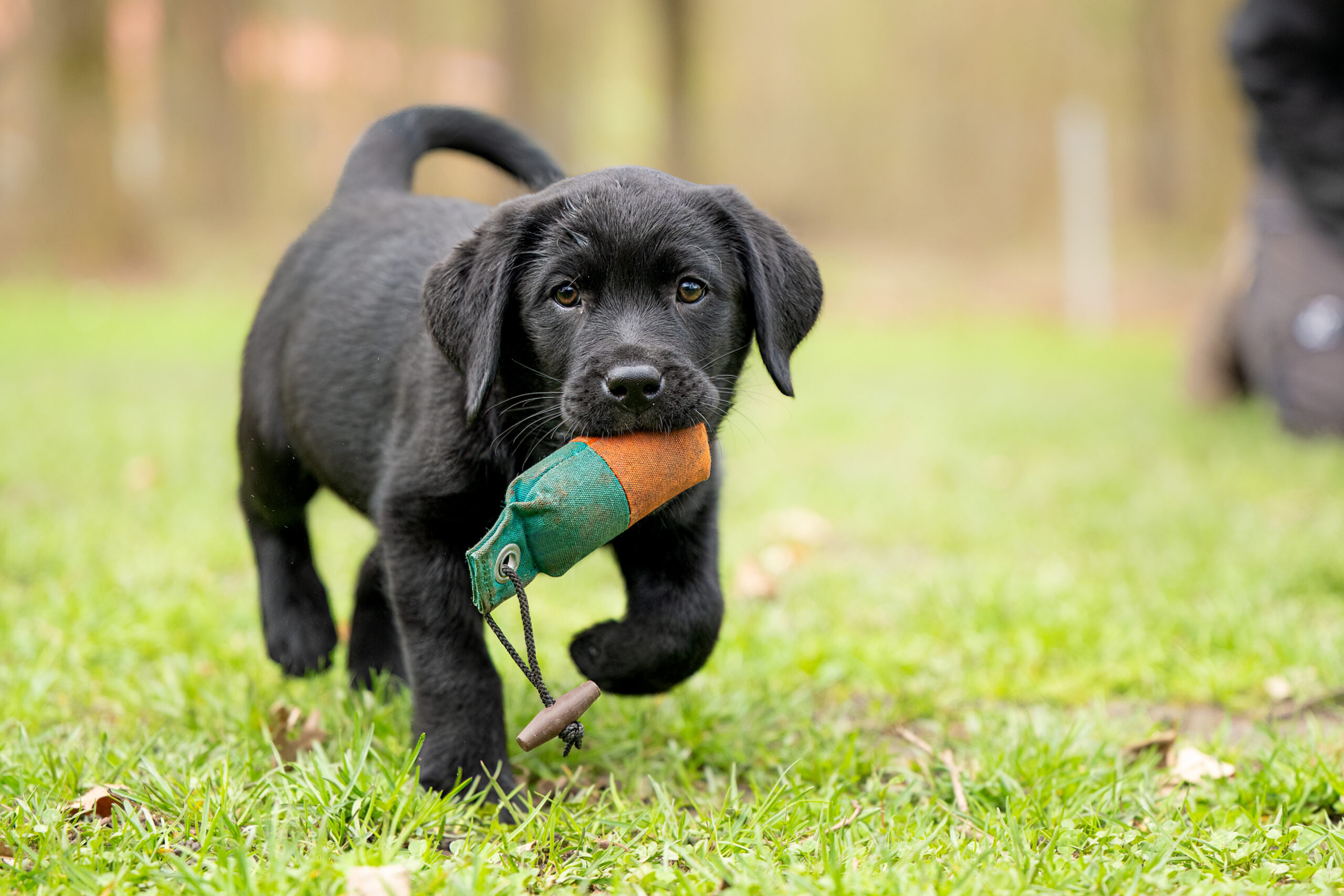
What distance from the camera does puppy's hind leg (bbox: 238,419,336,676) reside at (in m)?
2.73

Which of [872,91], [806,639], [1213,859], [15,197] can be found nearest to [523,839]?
[1213,859]

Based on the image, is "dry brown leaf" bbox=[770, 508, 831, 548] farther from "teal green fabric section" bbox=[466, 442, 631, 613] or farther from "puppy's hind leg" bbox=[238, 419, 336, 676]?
"teal green fabric section" bbox=[466, 442, 631, 613]

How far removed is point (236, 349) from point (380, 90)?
16400 millimetres

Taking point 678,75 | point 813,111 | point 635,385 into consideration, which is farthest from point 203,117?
point 635,385

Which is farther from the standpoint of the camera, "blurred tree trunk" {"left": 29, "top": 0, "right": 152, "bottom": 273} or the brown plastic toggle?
"blurred tree trunk" {"left": 29, "top": 0, "right": 152, "bottom": 273}

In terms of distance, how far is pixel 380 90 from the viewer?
25.8m

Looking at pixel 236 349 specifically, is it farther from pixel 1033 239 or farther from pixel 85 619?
pixel 1033 239

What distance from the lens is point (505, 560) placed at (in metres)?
1.90

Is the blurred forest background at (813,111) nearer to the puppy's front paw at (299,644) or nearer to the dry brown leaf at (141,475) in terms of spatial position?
the dry brown leaf at (141,475)

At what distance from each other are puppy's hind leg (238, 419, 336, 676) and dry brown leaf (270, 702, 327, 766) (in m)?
0.26

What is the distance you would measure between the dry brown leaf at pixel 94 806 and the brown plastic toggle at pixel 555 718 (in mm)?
716

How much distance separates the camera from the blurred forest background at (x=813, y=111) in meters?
20.8

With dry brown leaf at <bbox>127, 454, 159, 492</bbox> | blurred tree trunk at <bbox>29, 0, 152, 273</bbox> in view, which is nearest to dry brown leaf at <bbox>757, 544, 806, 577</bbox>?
dry brown leaf at <bbox>127, 454, 159, 492</bbox>

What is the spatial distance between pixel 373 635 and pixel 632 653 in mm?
860
